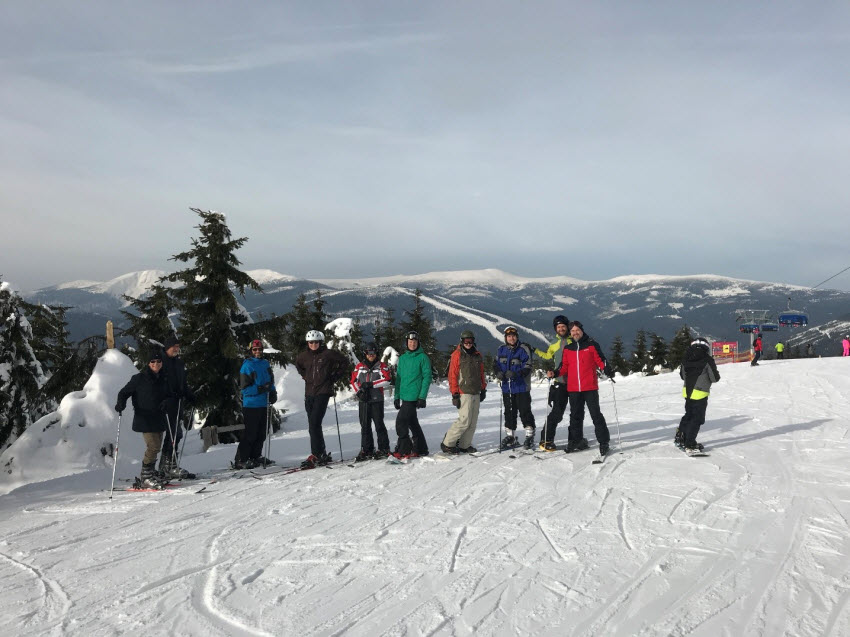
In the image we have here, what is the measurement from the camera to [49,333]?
24.4 metres

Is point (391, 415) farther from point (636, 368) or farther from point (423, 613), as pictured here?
point (636, 368)

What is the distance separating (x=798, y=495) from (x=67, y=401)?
11.7 meters

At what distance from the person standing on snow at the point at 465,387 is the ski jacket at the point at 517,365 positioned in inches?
14.1

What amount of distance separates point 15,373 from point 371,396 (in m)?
10.9

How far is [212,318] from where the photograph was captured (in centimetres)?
1803

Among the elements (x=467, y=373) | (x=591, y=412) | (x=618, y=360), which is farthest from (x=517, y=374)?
(x=618, y=360)

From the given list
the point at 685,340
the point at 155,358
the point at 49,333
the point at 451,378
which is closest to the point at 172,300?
the point at 49,333

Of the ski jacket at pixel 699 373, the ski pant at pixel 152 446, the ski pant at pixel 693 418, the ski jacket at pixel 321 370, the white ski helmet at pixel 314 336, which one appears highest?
the white ski helmet at pixel 314 336

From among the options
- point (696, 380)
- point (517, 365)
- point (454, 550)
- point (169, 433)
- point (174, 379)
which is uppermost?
point (174, 379)

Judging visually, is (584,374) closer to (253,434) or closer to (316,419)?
(316,419)

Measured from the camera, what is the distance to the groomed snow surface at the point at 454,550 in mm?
3822

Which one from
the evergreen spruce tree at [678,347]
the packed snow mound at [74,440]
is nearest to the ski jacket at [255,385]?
the packed snow mound at [74,440]

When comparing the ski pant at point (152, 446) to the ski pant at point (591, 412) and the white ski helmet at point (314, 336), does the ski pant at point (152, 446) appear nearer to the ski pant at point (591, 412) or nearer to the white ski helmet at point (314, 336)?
the white ski helmet at point (314, 336)

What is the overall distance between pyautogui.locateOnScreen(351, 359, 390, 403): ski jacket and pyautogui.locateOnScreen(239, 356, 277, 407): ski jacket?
1373 mm
